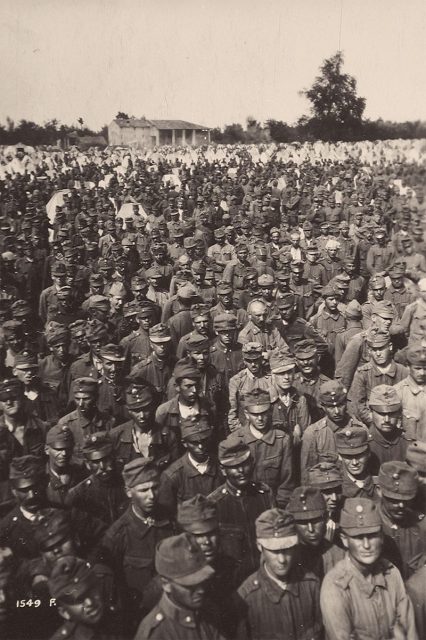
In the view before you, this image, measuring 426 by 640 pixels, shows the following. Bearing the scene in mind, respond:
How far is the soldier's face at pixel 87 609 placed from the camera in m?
2.98

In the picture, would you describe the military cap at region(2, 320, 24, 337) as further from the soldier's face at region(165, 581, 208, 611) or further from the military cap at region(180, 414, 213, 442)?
the soldier's face at region(165, 581, 208, 611)

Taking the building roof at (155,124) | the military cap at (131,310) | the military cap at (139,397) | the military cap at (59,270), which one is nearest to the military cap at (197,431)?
the military cap at (139,397)

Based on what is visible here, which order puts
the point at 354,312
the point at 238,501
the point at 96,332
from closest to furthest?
the point at 238,501 → the point at 96,332 → the point at 354,312

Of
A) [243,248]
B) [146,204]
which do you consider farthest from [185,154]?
[243,248]

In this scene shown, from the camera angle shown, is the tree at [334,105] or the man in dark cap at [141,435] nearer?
→ the man in dark cap at [141,435]

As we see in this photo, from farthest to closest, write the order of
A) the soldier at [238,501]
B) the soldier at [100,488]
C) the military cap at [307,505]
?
1. the soldier at [100,488]
2. the soldier at [238,501]
3. the military cap at [307,505]

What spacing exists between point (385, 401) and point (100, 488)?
242cm

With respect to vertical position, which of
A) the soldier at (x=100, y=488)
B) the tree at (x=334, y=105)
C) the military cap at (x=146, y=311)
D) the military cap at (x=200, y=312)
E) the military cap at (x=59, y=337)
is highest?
the tree at (x=334, y=105)

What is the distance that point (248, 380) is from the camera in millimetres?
5883

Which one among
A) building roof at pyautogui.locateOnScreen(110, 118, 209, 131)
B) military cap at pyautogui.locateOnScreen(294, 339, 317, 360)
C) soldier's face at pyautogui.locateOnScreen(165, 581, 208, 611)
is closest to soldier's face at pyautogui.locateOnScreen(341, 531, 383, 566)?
soldier's face at pyautogui.locateOnScreen(165, 581, 208, 611)

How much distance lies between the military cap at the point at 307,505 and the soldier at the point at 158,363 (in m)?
2.95

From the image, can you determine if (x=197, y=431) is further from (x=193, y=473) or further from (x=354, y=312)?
(x=354, y=312)

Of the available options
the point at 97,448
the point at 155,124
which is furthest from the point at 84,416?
the point at 155,124

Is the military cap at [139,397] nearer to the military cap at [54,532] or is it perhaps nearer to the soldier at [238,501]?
the soldier at [238,501]
